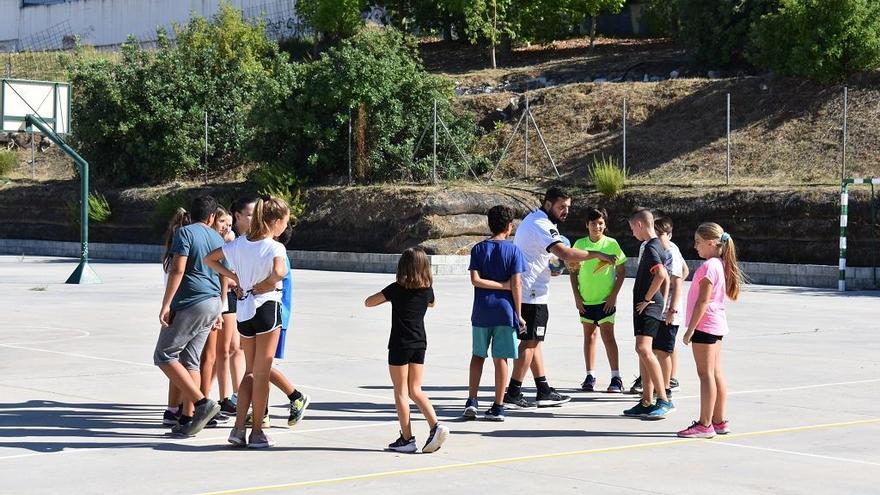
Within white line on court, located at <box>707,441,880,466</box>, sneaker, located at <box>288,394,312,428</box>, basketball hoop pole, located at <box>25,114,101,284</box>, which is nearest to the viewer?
white line on court, located at <box>707,441,880,466</box>

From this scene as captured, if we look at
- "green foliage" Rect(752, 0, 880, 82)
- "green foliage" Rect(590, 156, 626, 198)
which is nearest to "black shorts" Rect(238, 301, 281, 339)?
"green foliage" Rect(590, 156, 626, 198)

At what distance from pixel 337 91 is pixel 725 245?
89.6ft

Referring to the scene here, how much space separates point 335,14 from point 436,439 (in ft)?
149

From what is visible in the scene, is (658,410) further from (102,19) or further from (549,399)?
(102,19)

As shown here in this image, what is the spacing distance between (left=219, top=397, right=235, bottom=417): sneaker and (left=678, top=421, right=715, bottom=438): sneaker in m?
3.42

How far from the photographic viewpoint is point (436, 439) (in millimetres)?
8758

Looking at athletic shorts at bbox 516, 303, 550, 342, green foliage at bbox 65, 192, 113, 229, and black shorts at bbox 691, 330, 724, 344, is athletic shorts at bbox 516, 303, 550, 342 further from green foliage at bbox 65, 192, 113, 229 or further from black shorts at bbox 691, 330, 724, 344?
green foliage at bbox 65, 192, 113, 229

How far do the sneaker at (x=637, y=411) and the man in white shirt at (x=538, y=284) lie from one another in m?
0.72

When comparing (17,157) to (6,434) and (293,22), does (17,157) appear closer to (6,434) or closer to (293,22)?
(293,22)

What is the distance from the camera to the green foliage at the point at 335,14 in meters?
52.4

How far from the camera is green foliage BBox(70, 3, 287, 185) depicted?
137ft

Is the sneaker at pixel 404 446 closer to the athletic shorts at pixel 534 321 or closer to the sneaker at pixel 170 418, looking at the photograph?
the sneaker at pixel 170 418

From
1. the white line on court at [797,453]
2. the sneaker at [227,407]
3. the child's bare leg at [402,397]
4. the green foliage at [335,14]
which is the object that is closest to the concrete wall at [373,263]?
the green foliage at [335,14]

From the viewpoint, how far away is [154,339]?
15594 millimetres
